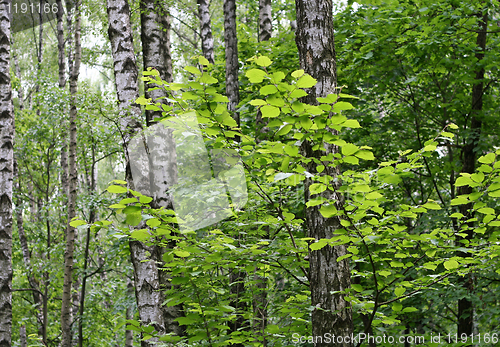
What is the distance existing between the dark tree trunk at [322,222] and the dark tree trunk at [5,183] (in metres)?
4.64

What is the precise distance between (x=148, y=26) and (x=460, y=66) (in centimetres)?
468

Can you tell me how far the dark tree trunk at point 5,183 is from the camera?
4891 millimetres

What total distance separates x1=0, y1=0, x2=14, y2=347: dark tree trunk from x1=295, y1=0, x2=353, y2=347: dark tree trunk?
4639mm

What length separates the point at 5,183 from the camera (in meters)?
5.19

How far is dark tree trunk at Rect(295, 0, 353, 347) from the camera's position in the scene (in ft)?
7.16

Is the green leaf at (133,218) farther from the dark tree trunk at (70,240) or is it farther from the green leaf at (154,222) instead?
the dark tree trunk at (70,240)

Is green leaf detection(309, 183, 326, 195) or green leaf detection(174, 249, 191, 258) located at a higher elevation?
green leaf detection(309, 183, 326, 195)

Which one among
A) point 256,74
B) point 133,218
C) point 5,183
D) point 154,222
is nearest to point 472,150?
point 256,74

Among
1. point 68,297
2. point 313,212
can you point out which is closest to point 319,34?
point 313,212

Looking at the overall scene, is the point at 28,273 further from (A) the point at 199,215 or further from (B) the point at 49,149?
(A) the point at 199,215

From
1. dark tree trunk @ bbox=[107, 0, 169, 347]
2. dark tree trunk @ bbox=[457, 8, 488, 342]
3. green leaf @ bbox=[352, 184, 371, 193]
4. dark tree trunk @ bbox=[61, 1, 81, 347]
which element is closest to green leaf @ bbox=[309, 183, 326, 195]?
green leaf @ bbox=[352, 184, 371, 193]

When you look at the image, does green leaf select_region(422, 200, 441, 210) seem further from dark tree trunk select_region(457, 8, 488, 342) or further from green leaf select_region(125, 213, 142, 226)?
dark tree trunk select_region(457, 8, 488, 342)

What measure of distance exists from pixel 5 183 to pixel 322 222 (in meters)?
4.93

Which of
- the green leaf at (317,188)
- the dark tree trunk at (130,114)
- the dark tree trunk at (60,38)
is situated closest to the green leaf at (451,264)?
the green leaf at (317,188)
